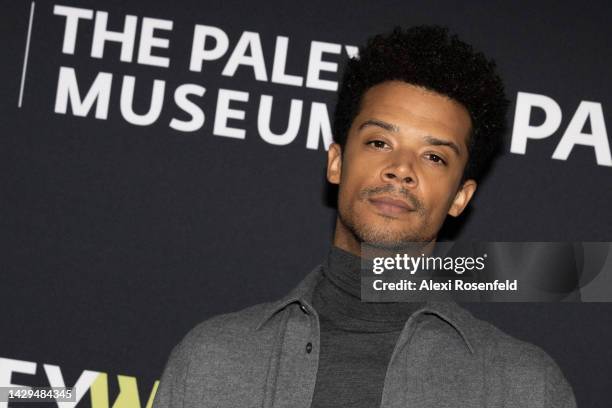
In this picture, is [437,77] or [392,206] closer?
[392,206]

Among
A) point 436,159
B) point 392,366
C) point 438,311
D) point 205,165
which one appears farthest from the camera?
point 205,165

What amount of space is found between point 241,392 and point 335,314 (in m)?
0.30

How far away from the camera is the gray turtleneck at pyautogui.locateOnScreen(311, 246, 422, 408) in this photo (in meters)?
1.70

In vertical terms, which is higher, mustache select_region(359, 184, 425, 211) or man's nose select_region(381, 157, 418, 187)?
man's nose select_region(381, 157, 418, 187)

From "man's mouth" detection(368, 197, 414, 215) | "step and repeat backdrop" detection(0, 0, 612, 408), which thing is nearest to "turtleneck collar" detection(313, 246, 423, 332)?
"man's mouth" detection(368, 197, 414, 215)

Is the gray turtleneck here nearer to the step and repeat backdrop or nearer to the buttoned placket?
the buttoned placket

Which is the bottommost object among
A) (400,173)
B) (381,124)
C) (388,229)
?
(388,229)

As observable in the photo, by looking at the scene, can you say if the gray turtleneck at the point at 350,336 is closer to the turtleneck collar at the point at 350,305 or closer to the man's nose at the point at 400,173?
the turtleneck collar at the point at 350,305

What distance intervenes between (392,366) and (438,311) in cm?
20

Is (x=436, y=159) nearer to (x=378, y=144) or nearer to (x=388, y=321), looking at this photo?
(x=378, y=144)

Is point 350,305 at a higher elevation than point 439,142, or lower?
lower

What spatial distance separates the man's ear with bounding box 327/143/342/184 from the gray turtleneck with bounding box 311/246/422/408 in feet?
0.69

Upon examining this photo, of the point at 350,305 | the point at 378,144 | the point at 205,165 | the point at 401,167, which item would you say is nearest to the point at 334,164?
the point at 378,144

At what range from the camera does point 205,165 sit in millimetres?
2473
